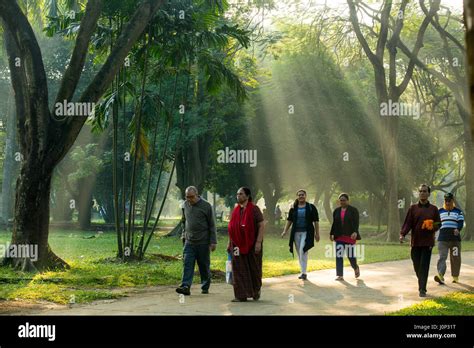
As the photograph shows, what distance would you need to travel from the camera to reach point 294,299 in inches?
476

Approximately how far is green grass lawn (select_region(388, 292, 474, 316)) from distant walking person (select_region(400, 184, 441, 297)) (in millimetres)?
557

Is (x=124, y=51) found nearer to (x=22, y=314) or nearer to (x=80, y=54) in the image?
(x=80, y=54)

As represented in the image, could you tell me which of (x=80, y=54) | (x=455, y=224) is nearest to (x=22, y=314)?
(x=80, y=54)

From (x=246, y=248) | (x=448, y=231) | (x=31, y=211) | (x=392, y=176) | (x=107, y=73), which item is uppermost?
(x=107, y=73)

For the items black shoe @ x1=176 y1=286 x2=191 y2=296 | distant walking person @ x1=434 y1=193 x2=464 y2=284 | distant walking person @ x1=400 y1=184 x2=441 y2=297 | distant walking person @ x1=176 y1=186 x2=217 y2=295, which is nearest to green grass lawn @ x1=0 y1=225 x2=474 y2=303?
black shoe @ x1=176 y1=286 x2=191 y2=296

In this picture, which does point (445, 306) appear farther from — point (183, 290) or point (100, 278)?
point (100, 278)

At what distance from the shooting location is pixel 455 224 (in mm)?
14977

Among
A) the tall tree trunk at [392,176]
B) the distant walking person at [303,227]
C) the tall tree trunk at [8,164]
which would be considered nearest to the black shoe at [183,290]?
the distant walking person at [303,227]

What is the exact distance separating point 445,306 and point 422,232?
1.99 meters

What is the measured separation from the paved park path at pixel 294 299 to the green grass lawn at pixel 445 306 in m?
0.31

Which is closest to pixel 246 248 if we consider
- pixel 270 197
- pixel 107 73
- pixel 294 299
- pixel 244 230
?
pixel 244 230

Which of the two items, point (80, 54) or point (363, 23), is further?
point (363, 23)

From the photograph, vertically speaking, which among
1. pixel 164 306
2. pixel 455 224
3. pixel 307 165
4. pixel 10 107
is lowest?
pixel 164 306
